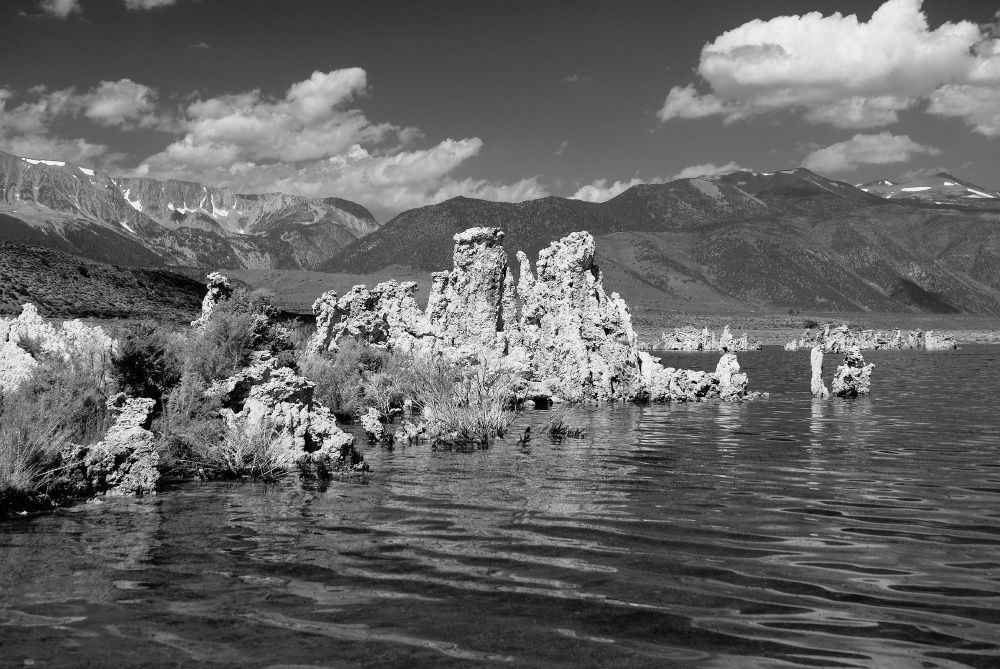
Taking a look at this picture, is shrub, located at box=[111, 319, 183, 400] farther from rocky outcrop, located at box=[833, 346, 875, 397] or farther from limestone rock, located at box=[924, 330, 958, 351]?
limestone rock, located at box=[924, 330, 958, 351]

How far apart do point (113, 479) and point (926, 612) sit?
11.2m

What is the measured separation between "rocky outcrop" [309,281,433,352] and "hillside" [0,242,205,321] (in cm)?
1392

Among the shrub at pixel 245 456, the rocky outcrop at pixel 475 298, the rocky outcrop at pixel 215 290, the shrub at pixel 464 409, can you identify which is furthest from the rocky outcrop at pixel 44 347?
the rocky outcrop at pixel 475 298

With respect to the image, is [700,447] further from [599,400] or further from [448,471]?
[599,400]

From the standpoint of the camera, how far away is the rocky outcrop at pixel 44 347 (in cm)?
1564

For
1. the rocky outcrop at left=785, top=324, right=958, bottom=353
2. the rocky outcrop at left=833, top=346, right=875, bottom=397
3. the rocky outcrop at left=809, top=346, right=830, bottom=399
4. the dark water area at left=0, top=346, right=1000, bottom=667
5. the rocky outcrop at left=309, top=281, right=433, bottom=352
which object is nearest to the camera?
the dark water area at left=0, top=346, right=1000, bottom=667

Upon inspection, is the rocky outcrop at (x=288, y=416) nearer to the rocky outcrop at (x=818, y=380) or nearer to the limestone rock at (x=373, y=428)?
the limestone rock at (x=373, y=428)

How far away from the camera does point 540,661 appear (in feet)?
21.3

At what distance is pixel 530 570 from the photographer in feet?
29.3

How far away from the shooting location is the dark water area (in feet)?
22.2

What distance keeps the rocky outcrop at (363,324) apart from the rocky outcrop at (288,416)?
16.1 meters

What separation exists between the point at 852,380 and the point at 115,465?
27.7 metres

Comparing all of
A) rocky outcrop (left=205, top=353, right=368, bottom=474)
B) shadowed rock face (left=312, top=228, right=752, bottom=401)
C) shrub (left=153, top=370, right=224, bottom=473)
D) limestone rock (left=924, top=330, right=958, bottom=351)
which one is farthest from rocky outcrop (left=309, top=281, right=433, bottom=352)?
limestone rock (left=924, top=330, right=958, bottom=351)

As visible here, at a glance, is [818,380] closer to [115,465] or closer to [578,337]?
[578,337]
